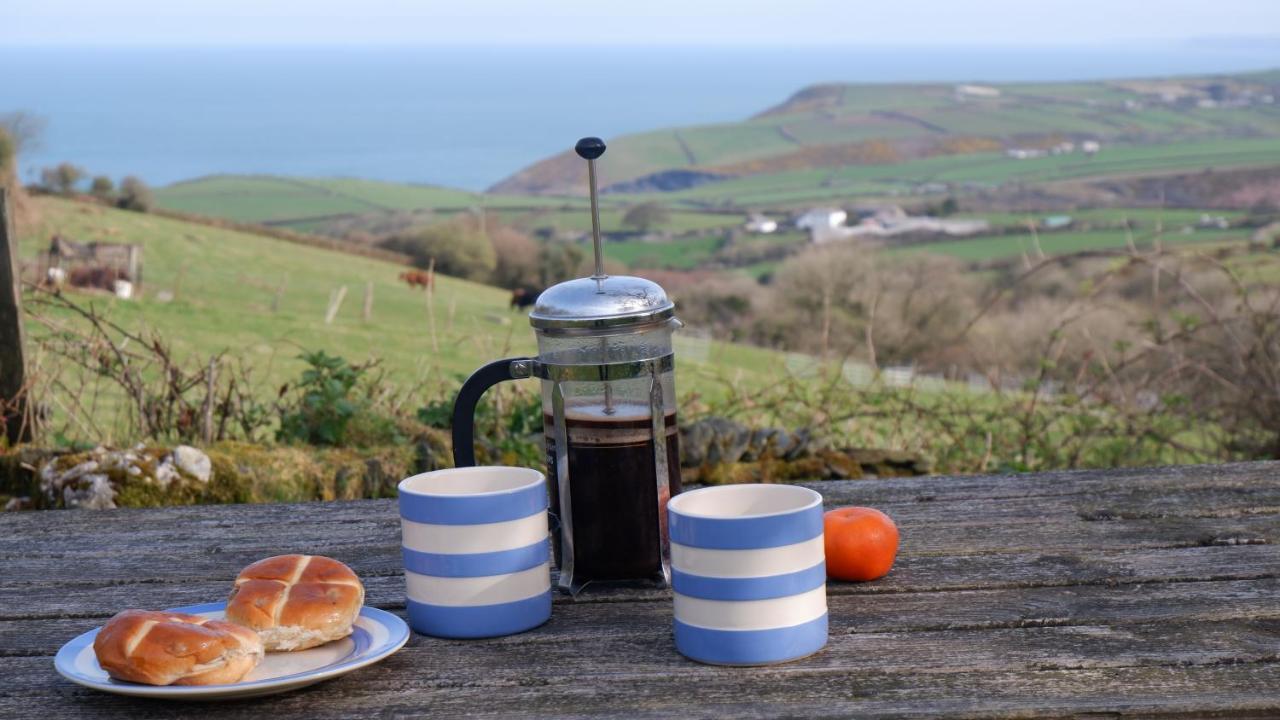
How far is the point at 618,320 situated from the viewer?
161 cm

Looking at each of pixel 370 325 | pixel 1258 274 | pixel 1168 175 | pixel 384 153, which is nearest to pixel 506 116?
pixel 384 153

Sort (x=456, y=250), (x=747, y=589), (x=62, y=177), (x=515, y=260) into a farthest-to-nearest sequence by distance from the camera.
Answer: (x=62, y=177), (x=456, y=250), (x=515, y=260), (x=747, y=589)

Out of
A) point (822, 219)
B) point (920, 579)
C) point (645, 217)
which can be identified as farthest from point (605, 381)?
point (822, 219)

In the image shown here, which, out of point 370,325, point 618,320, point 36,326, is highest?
point 618,320

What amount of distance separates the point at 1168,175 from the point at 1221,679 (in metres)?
34.0

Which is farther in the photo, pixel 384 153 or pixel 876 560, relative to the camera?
pixel 384 153

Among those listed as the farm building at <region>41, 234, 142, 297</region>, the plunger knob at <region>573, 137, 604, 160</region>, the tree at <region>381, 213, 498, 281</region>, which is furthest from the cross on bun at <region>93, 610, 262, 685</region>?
the tree at <region>381, 213, 498, 281</region>

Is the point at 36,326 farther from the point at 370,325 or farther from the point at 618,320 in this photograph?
the point at 618,320

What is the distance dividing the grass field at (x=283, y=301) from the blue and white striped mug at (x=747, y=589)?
799 centimetres

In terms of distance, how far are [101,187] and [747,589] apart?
25.1 m

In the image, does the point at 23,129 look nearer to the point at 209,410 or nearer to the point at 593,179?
the point at 209,410

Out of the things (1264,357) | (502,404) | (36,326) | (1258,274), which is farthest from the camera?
(36,326)

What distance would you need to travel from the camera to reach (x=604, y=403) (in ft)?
5.51

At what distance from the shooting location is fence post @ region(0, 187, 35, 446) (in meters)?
3.89
